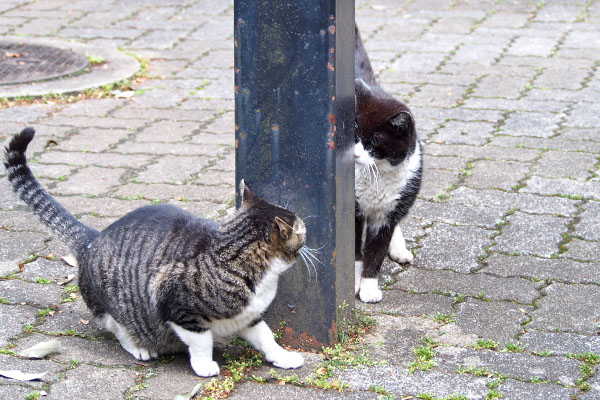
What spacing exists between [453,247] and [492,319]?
844 millimetres

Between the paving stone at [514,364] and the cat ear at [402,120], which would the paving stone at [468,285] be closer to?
the paving stone at [514,364]

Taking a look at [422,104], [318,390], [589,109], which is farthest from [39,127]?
[589,109]

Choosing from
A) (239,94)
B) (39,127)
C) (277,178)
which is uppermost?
(239,94)

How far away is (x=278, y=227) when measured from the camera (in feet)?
10.3

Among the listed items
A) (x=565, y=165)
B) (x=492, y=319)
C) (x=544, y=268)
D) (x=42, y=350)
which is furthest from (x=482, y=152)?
(x=42, y=350)

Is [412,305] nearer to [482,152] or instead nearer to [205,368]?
A: [205,368]

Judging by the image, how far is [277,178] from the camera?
10.9ft

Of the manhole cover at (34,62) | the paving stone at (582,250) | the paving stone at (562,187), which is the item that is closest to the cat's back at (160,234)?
the paving stone at (582,250)

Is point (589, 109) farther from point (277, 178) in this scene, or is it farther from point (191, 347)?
point (191, 347)

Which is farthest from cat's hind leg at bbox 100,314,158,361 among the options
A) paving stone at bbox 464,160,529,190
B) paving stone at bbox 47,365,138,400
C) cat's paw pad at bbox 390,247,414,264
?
paving stone at bbox 464,160,529,190

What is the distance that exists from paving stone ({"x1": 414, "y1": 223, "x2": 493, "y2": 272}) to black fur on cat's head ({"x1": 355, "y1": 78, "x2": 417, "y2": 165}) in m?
0.67

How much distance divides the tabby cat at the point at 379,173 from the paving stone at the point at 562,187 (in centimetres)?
140

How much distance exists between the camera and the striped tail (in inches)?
143

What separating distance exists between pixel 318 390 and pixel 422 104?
4092 mm
